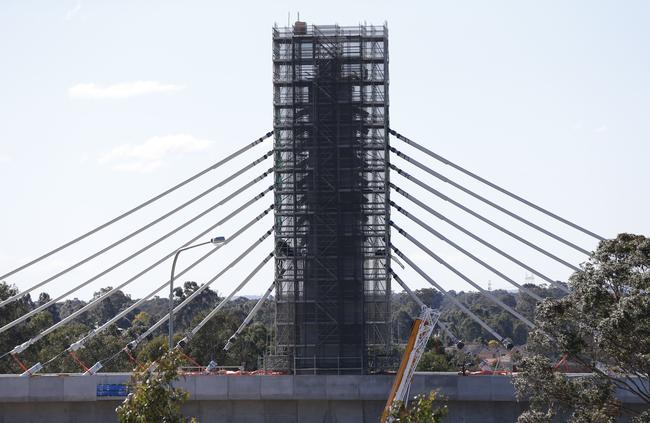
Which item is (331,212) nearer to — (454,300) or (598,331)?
(454,300)

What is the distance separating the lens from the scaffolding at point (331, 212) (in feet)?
261

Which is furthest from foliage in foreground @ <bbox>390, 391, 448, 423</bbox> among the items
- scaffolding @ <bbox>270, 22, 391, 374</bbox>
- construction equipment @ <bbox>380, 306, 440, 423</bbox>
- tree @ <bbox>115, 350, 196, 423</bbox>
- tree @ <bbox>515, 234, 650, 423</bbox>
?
scaffolding @ <bbox>270, 22, 391, 374</bbox>

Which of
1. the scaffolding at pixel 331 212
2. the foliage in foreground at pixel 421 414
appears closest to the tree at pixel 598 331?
the foliage in foreground at pixel 421 414

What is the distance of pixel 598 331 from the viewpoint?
47.1 metres

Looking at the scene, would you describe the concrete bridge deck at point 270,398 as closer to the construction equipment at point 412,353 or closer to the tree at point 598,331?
the construction equipment at point 412,353

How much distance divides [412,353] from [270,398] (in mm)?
10076

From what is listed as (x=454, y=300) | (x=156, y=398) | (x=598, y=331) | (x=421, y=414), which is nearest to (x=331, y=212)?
(x=454, y=300)

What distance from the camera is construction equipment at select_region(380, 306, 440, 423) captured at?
219 feet

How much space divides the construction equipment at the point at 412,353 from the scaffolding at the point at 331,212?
11.6 metres

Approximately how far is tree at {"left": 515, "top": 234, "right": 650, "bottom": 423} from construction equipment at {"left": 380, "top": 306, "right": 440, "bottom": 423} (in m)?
15.1

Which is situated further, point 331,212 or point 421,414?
point 331,212

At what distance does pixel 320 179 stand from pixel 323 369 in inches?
536

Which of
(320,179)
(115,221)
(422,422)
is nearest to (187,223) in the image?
(115,221)

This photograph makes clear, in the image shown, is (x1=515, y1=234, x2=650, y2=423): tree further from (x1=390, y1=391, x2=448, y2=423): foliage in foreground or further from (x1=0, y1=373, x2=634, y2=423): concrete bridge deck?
(x1=0, y1=373, x2=634, y2=423): concrete bridge deck
